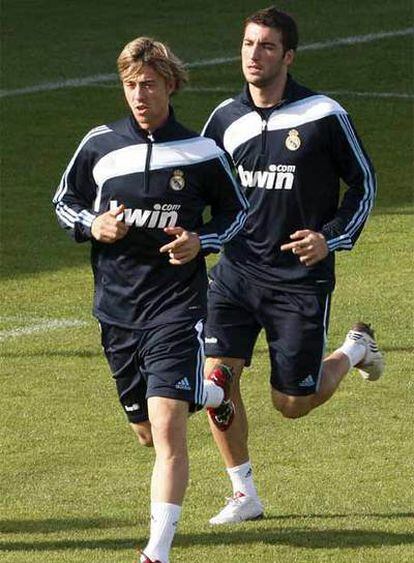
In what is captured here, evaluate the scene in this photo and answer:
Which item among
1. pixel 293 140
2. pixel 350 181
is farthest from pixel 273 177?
pixel 350 181

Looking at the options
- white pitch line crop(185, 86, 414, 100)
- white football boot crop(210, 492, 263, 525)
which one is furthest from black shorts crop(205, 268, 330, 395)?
white pitch line crop(185, 86, 414, 100)

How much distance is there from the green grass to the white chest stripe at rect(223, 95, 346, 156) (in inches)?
71.3

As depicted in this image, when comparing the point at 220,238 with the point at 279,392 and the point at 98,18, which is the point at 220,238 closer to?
the point at 279,392

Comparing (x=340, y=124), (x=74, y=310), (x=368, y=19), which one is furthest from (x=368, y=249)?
(x=368, y=19)

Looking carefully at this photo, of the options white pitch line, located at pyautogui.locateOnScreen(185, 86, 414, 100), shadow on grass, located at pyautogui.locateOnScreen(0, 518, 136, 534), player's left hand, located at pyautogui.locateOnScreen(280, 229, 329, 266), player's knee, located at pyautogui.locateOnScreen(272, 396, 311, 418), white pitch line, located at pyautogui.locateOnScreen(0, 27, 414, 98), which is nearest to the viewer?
player's left hand, located at pyautogui.locateOnScreen(280, 229, 329, 266)

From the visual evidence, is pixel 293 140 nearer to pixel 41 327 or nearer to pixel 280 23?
pixel 280 23

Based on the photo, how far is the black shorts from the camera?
30.2ft

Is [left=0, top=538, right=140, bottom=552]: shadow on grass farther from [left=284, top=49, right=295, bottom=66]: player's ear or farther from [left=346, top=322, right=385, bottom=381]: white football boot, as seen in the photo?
[left=284, top=49, right=295, bottom=66]: player's ear

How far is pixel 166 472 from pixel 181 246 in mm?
957

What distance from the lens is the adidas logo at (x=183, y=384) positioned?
320 inches

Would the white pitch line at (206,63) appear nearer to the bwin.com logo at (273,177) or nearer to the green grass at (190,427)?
the green grass at (190,427)

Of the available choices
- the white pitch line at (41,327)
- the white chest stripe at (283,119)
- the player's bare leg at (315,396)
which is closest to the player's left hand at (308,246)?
the white chest stripe at (283,119)

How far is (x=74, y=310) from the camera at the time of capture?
14484 millimetres

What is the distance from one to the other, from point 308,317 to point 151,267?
122 centimetres
